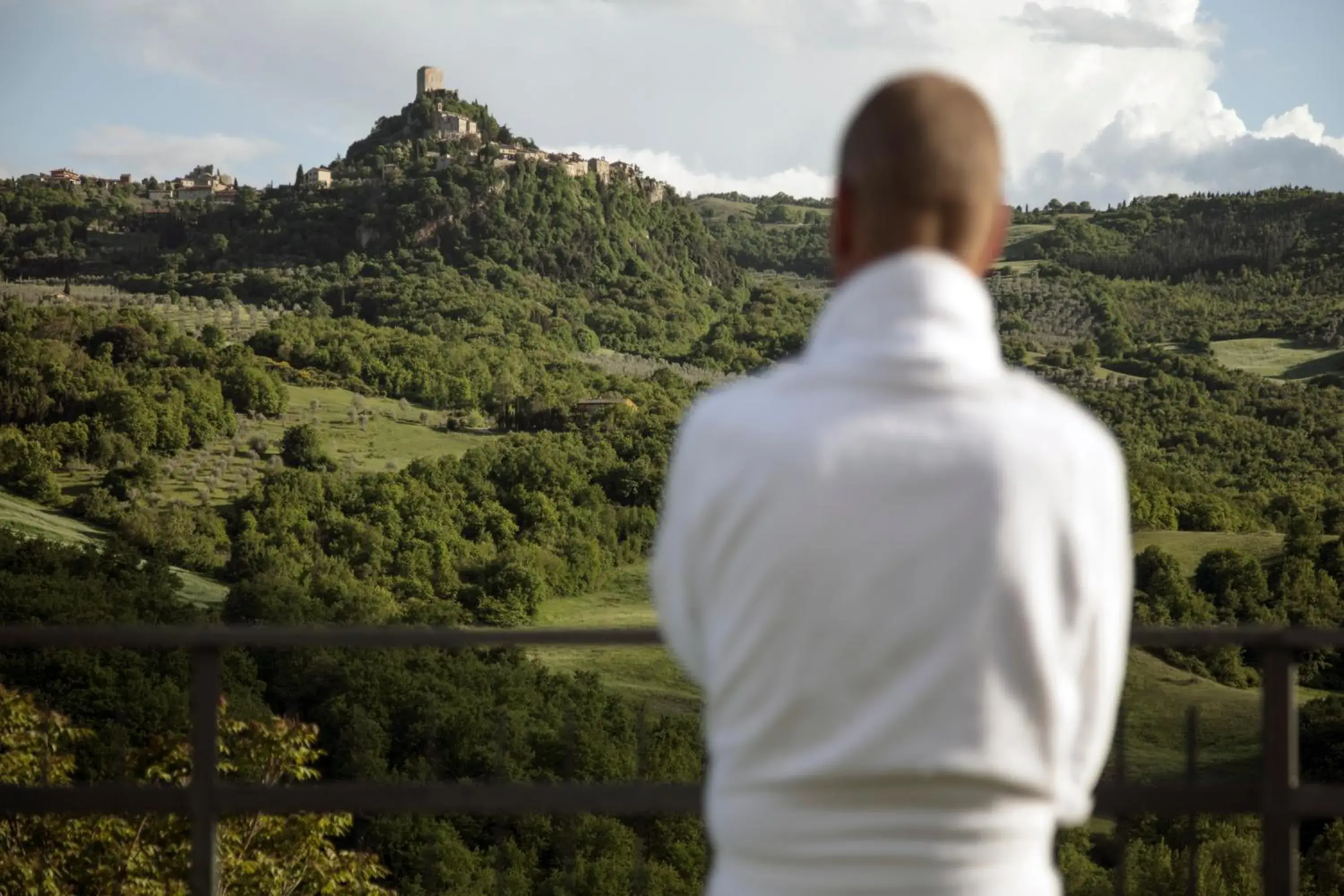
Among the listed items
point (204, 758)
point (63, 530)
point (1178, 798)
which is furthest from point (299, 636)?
point (63, 530)

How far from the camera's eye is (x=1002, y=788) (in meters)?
1.00

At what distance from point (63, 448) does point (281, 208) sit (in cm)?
4258

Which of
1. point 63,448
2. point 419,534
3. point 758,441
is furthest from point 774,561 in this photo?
point 63,448

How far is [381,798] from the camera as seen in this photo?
6.99 feet

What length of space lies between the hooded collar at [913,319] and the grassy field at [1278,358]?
82.1 meters

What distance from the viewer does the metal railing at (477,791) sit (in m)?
2.08

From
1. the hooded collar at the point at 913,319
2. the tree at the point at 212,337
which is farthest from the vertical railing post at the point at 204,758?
the tree at the point at 212,337

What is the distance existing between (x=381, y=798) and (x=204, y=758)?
→ 0.26 m

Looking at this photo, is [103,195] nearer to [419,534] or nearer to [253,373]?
[253,373]

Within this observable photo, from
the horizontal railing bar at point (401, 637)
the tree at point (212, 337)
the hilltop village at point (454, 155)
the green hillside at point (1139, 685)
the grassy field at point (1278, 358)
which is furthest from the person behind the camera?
the hilltop village at point (454, 155)

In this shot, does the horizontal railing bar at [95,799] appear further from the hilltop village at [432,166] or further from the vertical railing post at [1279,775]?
the hilltop village at [432,166]

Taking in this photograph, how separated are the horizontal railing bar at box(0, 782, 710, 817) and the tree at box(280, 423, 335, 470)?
58897mm

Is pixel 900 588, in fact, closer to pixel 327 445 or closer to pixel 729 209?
pixel 327 445

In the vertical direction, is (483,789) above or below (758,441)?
below
